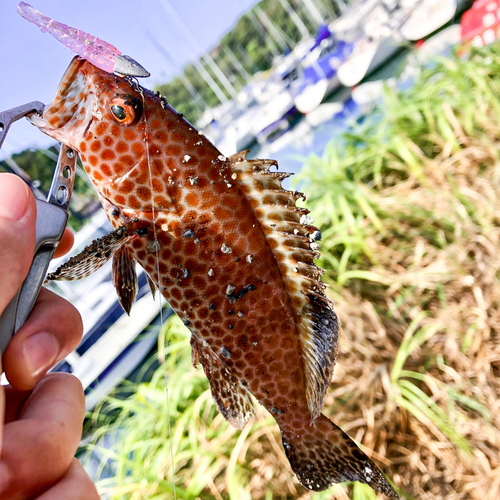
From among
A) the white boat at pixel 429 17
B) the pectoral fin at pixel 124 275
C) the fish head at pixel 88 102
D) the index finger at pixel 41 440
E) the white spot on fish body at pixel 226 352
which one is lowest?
the white boat at pixel 429 17

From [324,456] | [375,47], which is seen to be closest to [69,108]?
[324,456]

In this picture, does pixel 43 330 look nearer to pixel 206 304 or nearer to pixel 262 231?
pixel 206 304

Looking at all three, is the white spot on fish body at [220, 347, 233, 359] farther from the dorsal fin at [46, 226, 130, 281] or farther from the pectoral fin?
the dorsal fin at [46, 226, 130, 281]

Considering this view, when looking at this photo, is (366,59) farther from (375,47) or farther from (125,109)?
(125,109)

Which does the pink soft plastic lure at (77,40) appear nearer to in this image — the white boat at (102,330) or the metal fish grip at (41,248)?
the metal fish grip at (41,248)

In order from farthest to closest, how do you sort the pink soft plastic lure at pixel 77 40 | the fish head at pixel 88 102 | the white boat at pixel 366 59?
the white boat at pixel 366 59, the fish head at pixel 88 102, the pink soft plastic lure at pixel 77 40

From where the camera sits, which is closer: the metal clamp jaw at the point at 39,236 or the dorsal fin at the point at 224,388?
the metal clamp jaw at the point at 39,236

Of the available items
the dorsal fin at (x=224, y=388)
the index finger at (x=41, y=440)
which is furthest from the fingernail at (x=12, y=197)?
the dorsal fin at (x=224, y=388)
